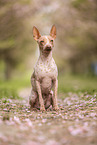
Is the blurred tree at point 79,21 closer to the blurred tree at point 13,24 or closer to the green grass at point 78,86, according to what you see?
the blurred tree at point 13,24

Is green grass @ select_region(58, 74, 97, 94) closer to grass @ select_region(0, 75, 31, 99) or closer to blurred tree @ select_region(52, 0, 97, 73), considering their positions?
grass @ select_region(0, 75, 31, 99)

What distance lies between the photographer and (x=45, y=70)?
261 inches

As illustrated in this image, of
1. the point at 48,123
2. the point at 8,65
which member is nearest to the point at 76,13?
the point at 8,65

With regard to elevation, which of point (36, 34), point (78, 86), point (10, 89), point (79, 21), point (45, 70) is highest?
point (79, 21)

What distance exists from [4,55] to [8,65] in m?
4.51

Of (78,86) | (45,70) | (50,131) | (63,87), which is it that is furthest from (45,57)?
(78,86)

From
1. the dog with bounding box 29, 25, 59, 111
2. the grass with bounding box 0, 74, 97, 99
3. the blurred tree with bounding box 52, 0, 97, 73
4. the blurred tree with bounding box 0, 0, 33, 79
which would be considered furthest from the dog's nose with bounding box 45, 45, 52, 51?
the blurred tree with bounding box 52, 0, 97, 73

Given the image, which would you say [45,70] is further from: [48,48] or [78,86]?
[78,86]

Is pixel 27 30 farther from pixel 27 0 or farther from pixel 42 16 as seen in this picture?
pixel 27 0

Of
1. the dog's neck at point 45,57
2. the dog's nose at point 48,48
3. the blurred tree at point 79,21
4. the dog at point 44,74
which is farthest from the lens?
the blurred tree at point 79,21

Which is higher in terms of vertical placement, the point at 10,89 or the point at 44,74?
the point at 10,89

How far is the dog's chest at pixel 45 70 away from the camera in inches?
260

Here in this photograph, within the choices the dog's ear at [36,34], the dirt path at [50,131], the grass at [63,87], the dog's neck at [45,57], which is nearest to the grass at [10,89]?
the grass at [63,87]

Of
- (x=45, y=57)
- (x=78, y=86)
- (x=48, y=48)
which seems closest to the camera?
(x=48, y=48)
